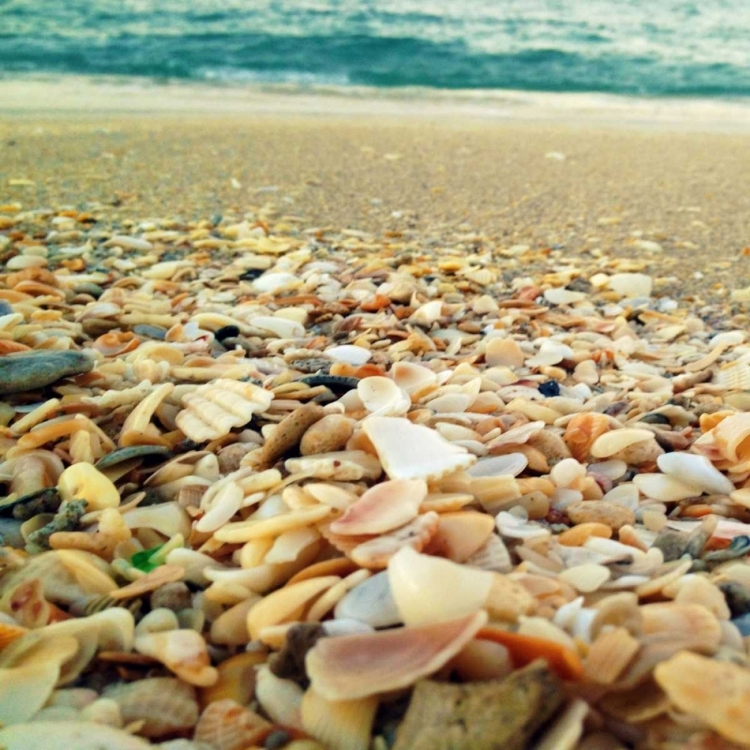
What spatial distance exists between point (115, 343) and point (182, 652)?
1155 mm

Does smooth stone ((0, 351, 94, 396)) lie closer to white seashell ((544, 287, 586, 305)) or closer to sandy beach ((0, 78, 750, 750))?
sandy beach ((0, 78, 750, 750))

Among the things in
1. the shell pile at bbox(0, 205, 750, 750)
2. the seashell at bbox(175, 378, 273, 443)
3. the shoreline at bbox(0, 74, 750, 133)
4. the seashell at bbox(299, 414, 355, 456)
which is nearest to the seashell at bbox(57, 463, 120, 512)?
the shell pile at bbox(0, 205, 750, 750)

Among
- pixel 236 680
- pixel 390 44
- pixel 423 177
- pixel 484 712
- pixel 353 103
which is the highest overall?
pixel 390 44

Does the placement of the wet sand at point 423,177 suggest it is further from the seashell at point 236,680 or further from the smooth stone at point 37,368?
the seashell at point 236,680

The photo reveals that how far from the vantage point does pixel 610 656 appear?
750 millimetres

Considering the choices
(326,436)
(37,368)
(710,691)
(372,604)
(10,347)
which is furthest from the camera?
(10,347)

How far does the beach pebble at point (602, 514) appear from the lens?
1.17m

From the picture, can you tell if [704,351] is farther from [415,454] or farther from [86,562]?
[86,562]

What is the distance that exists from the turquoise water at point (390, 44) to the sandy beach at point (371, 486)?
22.3 feet

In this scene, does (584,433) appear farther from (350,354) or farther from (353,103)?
(353,103)

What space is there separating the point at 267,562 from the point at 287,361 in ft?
2.90

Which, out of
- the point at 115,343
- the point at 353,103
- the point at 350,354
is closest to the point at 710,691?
the point at 350,354

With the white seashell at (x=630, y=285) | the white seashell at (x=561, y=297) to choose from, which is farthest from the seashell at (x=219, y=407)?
the white seashell at (x=630, y=285)

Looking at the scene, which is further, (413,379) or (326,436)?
(413,379)
